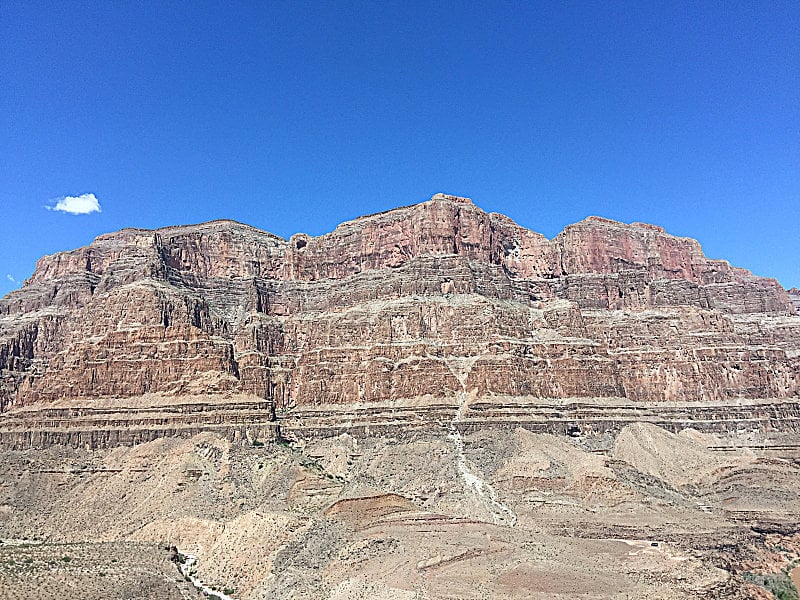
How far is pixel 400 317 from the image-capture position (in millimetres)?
109125

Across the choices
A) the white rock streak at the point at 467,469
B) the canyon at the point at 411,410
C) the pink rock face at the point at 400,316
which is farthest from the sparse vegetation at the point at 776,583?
the pink rock face at the point at 400,316

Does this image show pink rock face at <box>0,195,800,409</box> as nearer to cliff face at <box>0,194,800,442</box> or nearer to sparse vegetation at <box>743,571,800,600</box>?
cliff face at <box>0,194,800,442</box>

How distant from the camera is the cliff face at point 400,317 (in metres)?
101

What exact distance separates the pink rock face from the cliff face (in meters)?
0.31

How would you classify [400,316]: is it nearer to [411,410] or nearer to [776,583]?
[411,410]

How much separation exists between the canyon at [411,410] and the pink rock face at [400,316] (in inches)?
17.2

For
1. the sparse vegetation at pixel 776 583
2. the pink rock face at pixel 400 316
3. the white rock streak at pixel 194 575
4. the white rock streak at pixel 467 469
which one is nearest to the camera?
the sparse vegetation at pixel 776 583

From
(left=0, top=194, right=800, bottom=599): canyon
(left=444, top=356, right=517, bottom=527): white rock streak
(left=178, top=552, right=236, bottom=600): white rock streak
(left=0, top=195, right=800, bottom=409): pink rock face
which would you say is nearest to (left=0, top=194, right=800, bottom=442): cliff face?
(left=0, top=195, right=800, bottom=409): pink rock face

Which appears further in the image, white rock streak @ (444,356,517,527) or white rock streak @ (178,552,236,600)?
white rock streak @ (444,356,517,527)

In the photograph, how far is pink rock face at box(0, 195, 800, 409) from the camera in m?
101

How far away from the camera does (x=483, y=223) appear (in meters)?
126

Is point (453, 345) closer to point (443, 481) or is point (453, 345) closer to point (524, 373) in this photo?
point (524, 373)

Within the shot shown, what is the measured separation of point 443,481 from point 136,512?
3219cm

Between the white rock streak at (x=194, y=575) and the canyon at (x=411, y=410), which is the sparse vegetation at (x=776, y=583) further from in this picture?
the white rock streak at (x=194, y=575)
